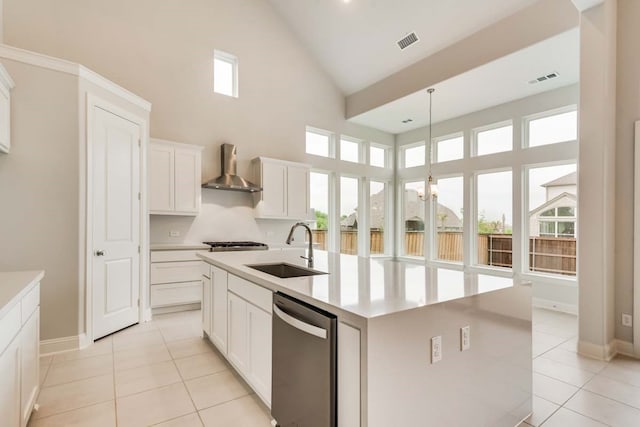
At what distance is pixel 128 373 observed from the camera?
2.67 meters

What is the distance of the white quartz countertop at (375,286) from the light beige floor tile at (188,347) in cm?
113

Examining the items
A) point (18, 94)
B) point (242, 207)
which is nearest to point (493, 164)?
point (242, 207)

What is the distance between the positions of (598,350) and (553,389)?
1017mm

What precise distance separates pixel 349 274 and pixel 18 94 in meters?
3.30

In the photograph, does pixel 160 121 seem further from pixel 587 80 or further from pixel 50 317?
pixel 587 80

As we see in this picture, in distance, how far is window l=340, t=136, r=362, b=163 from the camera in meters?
7.13

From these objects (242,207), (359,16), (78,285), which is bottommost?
(78,285)

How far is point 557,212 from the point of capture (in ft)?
17.0

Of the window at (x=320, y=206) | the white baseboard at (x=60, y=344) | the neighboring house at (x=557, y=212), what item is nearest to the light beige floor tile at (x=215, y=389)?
the white baseboard at (x=60, y=344)

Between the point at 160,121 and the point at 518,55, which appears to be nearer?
the point at 518,55

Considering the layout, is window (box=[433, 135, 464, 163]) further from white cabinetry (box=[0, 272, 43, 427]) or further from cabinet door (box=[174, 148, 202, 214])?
white cabinetry (box=[0, 272, 43, 427])

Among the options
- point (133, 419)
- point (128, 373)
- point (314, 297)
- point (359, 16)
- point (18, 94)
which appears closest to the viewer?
point (314, 297)

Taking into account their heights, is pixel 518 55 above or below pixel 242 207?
above

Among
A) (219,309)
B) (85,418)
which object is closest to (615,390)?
(219,309)
